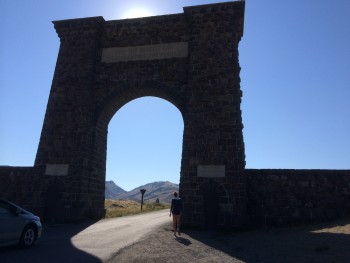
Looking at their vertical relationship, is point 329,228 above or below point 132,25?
below

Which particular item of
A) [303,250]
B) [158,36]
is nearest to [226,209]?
[303,250]

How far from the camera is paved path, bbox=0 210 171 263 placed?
711 cm

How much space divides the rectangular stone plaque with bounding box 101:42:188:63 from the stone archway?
45 millimetres

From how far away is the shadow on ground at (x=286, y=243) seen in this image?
7336 mm

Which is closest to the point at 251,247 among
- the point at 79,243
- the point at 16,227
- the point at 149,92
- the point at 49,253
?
the point at 79,243

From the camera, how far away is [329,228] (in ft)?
34.3

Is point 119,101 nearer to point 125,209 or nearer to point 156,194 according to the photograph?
point 125,209

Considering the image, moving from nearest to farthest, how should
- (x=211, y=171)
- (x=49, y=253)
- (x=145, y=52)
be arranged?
(x=49, y=253) → (x=211, y=171) → (x=145, y=52)

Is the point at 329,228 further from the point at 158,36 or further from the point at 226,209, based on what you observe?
the point at 158,36

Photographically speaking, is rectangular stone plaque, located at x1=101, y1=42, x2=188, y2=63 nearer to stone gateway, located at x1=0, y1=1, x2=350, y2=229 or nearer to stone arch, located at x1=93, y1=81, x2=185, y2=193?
stone gateway, located at x1=0, y1=1, x2=350, y2=229

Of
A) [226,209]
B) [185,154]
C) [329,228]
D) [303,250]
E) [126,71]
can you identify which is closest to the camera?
[303,250]

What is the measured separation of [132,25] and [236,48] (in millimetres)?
5021

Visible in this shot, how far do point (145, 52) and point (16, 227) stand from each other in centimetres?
993

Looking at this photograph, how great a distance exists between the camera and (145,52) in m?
15.6
